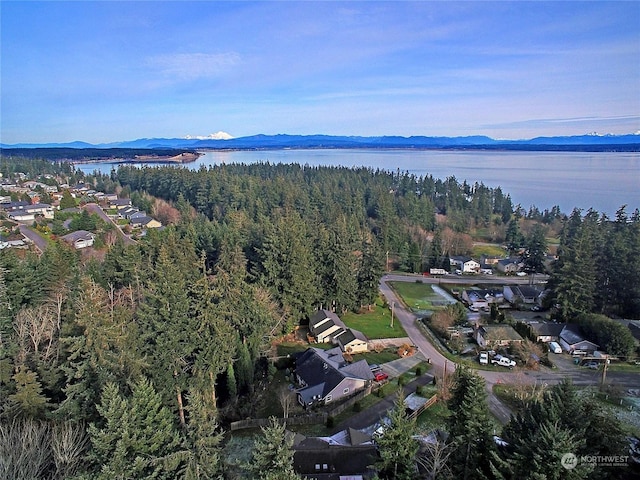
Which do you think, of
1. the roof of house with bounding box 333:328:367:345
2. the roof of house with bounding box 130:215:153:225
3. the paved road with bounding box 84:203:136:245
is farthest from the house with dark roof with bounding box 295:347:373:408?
the roof of house with bounding box 130:215:153:225

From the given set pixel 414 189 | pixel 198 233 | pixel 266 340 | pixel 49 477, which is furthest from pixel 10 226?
pixel 414 189

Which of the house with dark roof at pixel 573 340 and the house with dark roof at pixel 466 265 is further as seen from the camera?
the house with dark roof at pixel 466 265

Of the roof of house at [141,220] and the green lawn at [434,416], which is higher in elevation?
the roof of house at [141,220]

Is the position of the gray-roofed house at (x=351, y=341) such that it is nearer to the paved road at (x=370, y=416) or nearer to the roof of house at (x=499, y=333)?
the paved road at (x=370, y=416)

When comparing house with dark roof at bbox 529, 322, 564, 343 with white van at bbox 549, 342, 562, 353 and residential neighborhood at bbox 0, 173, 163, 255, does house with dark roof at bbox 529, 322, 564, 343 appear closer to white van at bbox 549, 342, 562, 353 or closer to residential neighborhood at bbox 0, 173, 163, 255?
white van at bbox 549, 342, 562, 353

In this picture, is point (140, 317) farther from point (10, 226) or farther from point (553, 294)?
point (10, 226)

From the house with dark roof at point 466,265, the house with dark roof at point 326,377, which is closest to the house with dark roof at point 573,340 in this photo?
the house with dark roof at point 326,377

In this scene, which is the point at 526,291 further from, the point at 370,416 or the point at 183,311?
the point at 183,311
